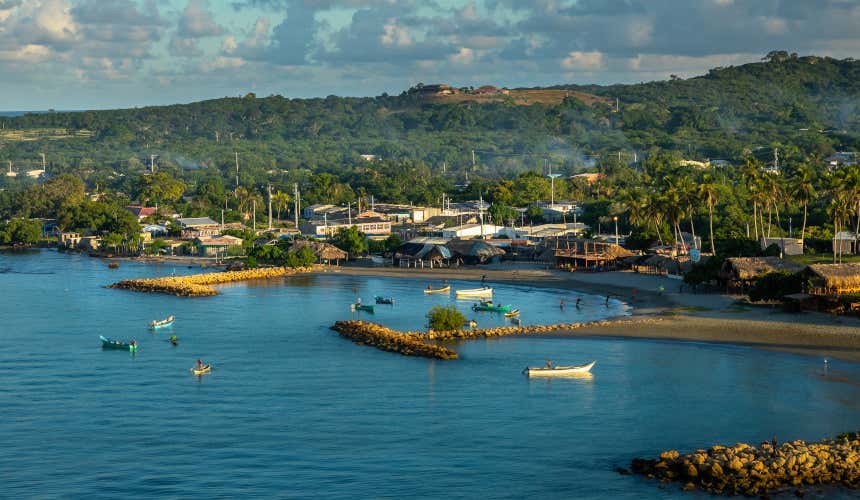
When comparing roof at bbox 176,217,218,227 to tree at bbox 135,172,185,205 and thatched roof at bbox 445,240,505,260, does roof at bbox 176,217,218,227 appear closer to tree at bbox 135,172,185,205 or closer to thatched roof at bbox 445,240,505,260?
tree at bbox 135,172,185,205

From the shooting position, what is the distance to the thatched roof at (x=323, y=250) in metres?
96.8

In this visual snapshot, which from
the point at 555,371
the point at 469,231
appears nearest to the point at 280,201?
the point at 469,231

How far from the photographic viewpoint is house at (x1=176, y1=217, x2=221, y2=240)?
115 m

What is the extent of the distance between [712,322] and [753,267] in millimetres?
9328

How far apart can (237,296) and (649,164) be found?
100569 mm

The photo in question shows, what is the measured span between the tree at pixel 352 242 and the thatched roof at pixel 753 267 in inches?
1593

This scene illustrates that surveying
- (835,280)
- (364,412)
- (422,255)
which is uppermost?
(422,255)

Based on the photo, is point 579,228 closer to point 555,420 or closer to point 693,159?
point 555,420

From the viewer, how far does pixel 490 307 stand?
68.7 metres

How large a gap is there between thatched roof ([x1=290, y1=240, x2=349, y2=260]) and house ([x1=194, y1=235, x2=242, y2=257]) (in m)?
11.1

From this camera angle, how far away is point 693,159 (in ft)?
612

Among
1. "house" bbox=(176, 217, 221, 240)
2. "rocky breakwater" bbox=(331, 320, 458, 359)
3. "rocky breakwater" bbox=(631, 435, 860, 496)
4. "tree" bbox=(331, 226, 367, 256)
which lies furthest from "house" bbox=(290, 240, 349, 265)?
"rocky breakwater" bbox=(631, 435, 860, 496)

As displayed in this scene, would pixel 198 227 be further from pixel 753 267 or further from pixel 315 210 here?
pixel 753 267

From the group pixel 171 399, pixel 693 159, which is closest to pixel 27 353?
pixel 171 399
